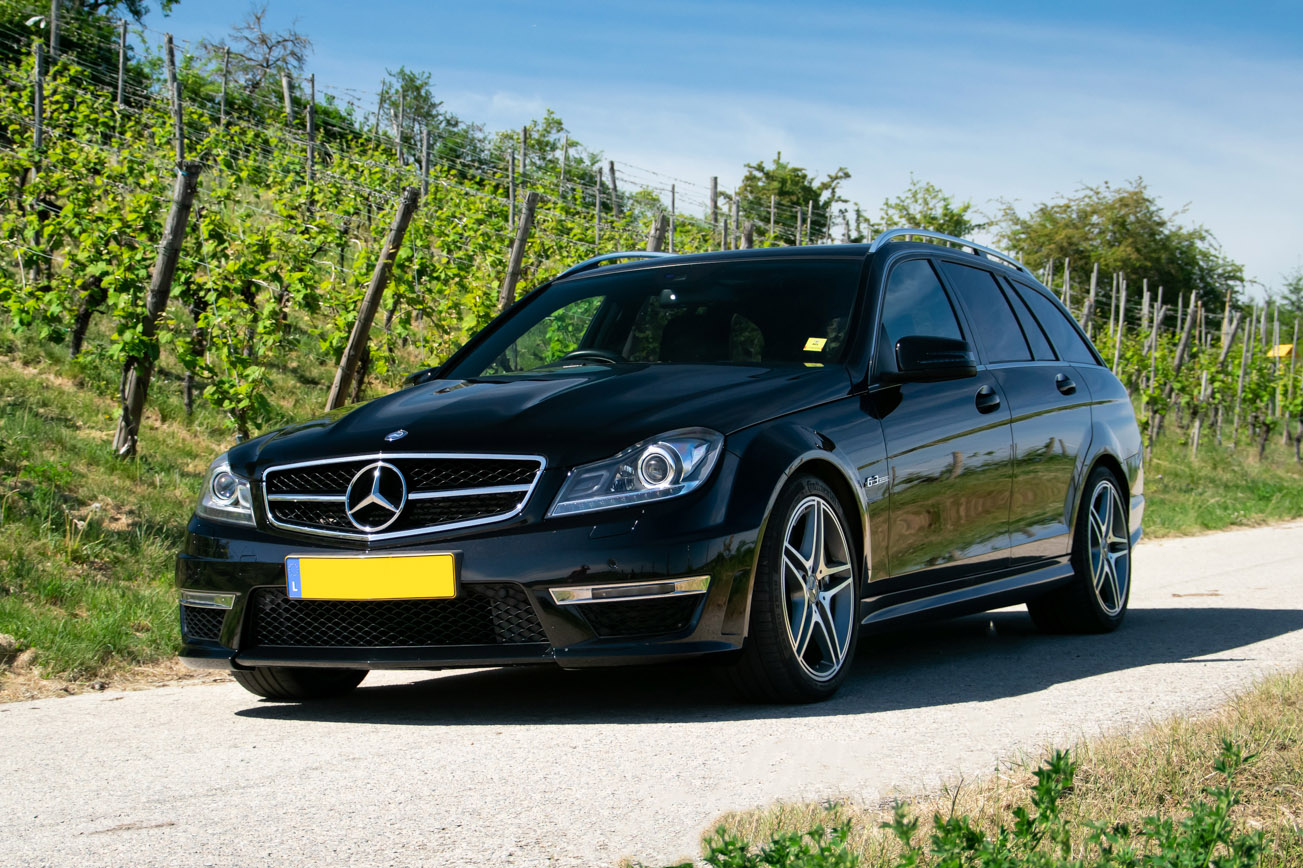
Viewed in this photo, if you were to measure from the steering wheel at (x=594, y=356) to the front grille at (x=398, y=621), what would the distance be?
1.49 meters

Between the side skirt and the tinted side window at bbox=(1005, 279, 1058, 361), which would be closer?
the side skirt

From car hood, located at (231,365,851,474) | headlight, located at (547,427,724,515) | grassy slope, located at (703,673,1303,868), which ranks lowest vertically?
grassy slope, located at (703,673,1303,868)

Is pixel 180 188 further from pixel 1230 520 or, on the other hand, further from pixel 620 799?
pixel 1230 520

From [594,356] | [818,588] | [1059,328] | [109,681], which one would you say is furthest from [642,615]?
[1059,328]

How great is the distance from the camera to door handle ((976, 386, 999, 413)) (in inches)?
232

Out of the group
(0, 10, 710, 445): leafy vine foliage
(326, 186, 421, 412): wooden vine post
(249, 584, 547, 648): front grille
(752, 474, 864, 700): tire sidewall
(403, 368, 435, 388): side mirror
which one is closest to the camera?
(249, 584, 547, 648): front grille

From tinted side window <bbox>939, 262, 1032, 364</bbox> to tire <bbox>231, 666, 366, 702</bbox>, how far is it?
3.08 meters

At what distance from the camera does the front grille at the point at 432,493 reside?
437 centimetres

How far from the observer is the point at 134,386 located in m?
10.7

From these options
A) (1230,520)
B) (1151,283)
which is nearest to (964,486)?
(1230,520)

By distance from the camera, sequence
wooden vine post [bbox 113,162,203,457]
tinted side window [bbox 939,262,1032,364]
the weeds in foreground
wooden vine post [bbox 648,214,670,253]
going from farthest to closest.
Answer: wooden vine post [bbox 648,214,670,253]
wooden vine post [bbox 113,162,203,457]
tinted side window [bbox 939,262,1032,364]
the weeds in foreground

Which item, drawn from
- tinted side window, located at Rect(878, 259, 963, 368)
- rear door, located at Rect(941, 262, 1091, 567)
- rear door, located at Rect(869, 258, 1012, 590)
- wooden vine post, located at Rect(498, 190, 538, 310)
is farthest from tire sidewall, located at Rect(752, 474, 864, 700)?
wooden vine post, located at Rect(498, 190, 538, 310)

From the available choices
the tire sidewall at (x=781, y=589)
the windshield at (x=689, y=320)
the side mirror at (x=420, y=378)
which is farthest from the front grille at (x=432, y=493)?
the side mirror at (x=420, y=378)

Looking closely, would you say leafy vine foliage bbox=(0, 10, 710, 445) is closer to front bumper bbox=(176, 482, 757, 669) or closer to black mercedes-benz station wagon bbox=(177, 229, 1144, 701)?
black mercedes-benz station wagon bbox=(177, 229, 1144, 701)
